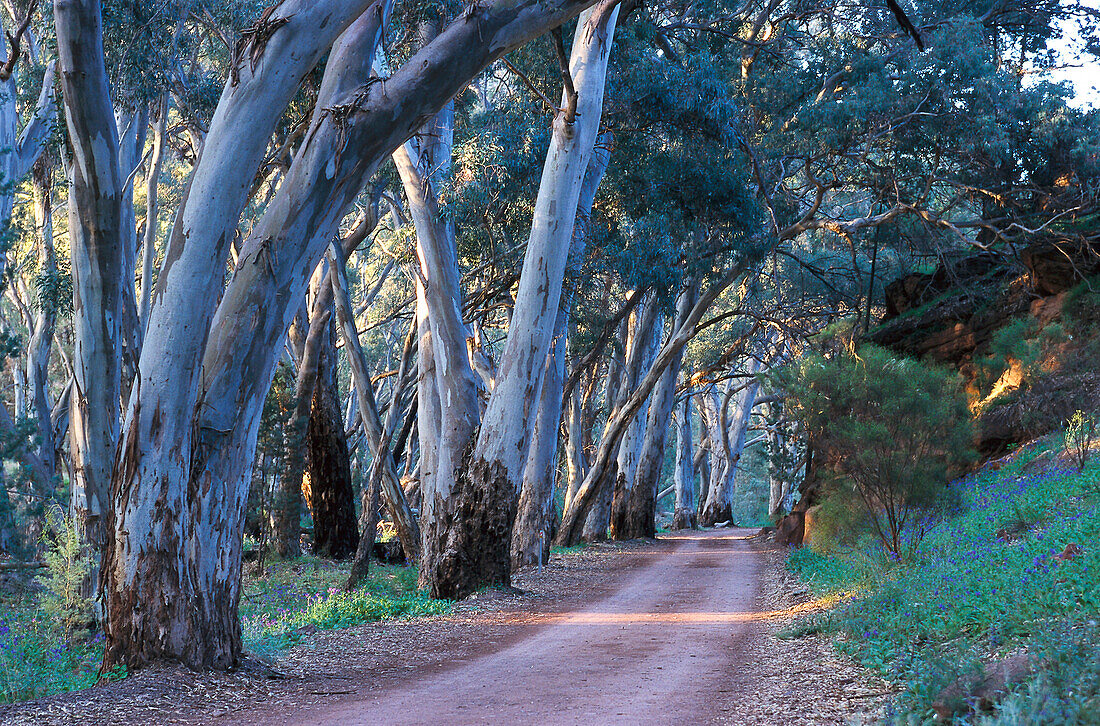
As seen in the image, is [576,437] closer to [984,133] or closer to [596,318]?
[596,318]

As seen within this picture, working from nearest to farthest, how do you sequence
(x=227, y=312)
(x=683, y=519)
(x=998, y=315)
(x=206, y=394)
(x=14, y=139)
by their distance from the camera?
(x=206, y=394)
(x=227, y=312)
(x=14, y=139)
(x=998, y=315)
(x=683, y=519)

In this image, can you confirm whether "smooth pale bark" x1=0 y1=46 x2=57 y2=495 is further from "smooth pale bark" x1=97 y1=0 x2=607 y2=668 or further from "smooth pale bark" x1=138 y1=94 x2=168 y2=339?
"smooth pale bark" x1=97 y1=0 x2=607 y2=668

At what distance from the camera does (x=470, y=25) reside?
6195 mm

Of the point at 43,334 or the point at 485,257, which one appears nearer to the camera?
the point at 485,257

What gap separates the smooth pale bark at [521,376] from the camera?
34.3 ft

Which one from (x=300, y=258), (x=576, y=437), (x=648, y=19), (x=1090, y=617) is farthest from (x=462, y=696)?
(x=576, y=437)

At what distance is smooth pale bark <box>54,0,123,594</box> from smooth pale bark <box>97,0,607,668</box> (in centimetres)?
221

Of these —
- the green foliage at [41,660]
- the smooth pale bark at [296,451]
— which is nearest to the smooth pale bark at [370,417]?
the smooth pale bark at [296,451]

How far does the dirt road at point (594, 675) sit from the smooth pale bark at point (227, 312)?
4.28 ft

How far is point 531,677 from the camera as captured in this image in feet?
19.3

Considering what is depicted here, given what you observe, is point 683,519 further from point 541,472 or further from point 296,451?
point 296,451

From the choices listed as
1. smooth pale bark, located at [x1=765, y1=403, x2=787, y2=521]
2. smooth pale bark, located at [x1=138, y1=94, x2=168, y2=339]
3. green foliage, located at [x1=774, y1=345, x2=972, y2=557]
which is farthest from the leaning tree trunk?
smooth pale bark, located at [x1=765, y1=403, x2=787, y2=521]

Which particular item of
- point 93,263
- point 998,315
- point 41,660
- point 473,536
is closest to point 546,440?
point 473,536

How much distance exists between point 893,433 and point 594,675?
18.6 ft
